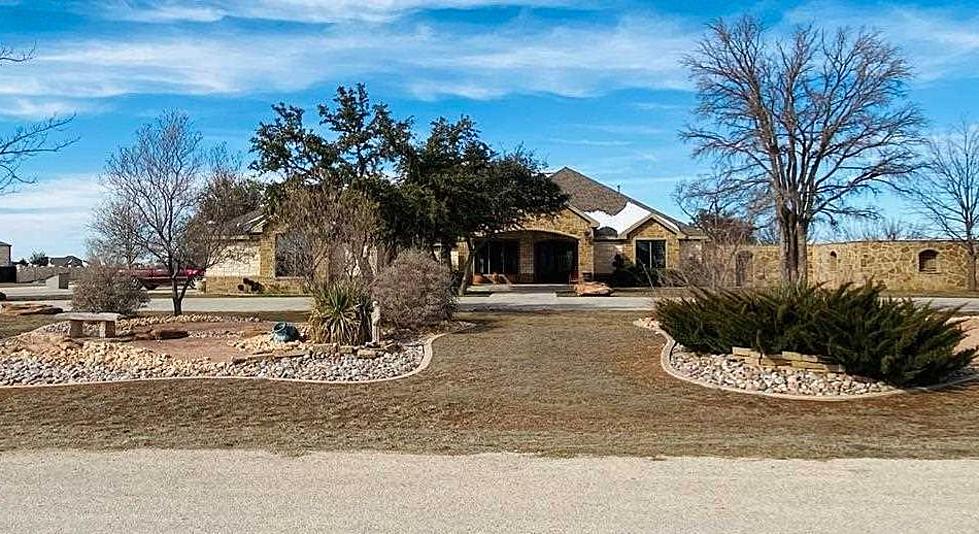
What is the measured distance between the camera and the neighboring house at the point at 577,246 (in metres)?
42.2

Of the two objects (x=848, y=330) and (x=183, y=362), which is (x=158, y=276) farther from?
(x=848, y=330)

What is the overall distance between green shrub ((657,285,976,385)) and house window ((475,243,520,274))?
30.4 m

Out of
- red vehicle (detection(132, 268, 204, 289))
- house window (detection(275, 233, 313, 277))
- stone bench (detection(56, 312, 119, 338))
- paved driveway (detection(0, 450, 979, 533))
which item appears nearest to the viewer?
paved driveway (detection(0, 450, 979, 533))

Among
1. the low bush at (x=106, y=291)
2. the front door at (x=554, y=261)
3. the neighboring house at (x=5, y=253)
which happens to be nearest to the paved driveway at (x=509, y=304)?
the low bush at (x=106, y=291)

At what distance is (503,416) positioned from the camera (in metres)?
9.59

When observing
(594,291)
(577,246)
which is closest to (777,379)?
(594,291)

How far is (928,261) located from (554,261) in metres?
17.3

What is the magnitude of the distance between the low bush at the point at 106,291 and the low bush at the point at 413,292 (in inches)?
255

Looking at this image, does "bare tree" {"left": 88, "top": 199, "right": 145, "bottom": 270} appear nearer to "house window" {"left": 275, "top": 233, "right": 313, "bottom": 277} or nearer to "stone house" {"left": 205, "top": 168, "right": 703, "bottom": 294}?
"house window" {"left": 275, "top": 233, "right": 313, "bottom": 277}

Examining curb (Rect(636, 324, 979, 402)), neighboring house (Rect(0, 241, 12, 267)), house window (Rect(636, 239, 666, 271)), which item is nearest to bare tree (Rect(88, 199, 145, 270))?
curb (Rect(636, 324, 979, 402))

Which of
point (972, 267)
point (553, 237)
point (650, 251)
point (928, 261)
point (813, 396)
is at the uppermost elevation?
point (553, 237)

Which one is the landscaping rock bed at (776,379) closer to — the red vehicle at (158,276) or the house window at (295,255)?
the house window at (295,255)

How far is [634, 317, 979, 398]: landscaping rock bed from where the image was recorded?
37.9 feet

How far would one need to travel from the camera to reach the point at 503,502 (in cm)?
549
